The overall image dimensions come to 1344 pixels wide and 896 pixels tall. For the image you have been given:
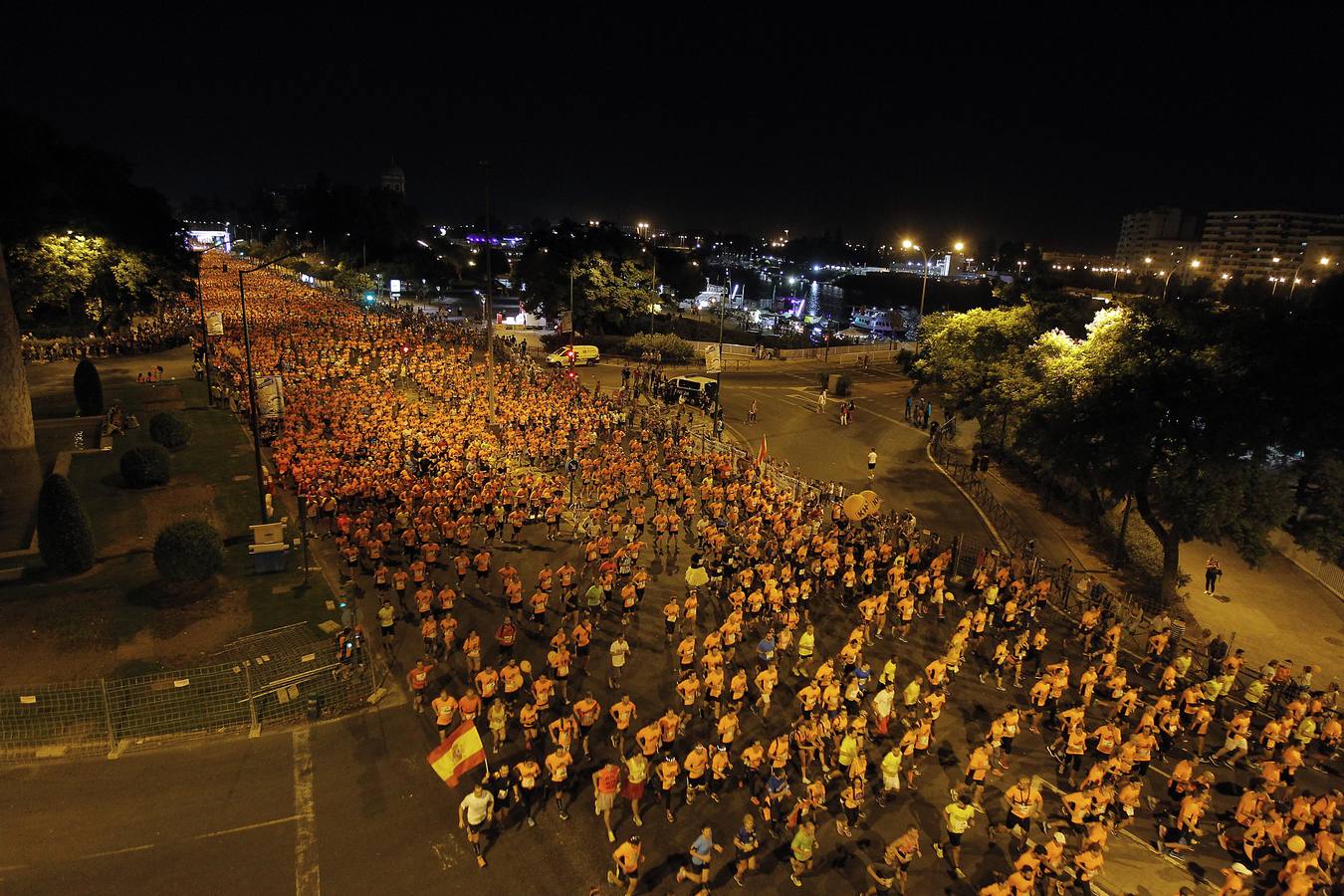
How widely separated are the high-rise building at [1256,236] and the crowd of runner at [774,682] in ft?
565

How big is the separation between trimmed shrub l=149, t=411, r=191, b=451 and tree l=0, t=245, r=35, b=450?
12.9ft

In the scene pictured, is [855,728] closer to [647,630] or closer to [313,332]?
[647,630]

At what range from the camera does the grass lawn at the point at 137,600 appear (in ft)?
48.2

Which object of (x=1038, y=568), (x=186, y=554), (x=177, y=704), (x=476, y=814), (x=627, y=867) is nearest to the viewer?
(x=627, y=867)

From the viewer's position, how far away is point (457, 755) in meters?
10.7

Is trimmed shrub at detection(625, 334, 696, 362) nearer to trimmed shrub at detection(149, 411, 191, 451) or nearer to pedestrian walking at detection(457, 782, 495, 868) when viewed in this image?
trimmed shrub at detection(149, 411, 191, 451)

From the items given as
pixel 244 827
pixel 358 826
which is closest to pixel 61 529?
pixel 244 827

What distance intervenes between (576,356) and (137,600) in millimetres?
34974

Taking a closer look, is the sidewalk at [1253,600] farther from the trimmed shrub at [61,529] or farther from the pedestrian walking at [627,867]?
the trimmed shrub at [61,529]

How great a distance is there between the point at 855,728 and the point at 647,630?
5721 mm

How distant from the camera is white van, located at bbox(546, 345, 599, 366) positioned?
48.3 m

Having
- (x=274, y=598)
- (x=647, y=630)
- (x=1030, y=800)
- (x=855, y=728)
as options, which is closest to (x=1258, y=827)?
(x=1030, y=800)

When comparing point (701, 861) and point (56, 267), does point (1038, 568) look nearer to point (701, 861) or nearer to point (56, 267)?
point (701, 861)

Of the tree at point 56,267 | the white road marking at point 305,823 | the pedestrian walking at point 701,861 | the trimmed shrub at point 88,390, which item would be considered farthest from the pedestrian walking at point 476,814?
the tree at point 56,267
